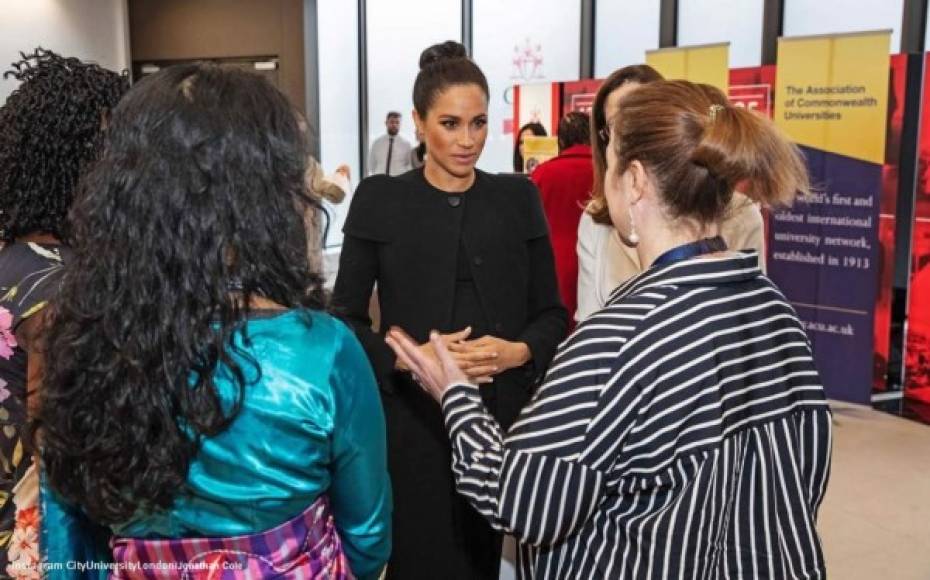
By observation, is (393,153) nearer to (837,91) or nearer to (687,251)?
(837,91)

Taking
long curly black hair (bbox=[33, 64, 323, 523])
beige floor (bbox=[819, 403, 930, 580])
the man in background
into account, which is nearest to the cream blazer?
long curly black hair (bbox=[33, 64, 323, 523])

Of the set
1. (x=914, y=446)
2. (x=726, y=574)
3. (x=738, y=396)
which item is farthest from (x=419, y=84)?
(x=914, y=446)

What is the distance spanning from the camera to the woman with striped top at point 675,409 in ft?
3.99

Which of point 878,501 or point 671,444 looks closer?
point 671,444

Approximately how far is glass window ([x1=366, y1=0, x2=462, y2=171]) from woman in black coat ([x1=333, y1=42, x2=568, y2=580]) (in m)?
8.36

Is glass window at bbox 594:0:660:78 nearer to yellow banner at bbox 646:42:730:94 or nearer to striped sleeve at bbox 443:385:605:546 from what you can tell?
yellow banner at bbox 646:42:730:94

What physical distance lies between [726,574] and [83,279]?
3.25 ft

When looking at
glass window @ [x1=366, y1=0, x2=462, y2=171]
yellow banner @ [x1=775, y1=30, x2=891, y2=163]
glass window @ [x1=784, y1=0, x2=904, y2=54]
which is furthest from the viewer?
glass window @ [x1=366, y1=0, x2=462, y2=171]

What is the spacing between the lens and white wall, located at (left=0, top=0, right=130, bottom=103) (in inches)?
322

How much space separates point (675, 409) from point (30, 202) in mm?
1180

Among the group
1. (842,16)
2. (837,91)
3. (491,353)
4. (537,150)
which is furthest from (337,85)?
(491,353)

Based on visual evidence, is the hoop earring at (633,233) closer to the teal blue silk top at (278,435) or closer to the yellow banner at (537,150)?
the teal blue silk top at (278,435)

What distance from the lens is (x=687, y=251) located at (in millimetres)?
1329

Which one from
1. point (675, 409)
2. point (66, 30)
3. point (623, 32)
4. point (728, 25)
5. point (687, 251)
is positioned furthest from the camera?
point (66, 30)
